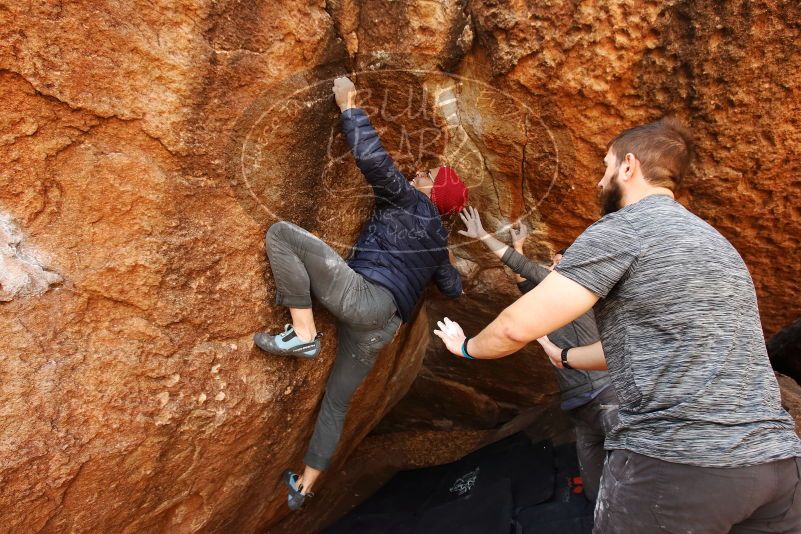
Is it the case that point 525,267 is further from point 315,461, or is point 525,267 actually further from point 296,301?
point 315,461

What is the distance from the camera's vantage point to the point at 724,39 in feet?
7.14

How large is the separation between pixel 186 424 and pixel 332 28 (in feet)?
5.52

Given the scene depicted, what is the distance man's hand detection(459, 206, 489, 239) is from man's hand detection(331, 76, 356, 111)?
93 cm

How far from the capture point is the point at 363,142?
2205 millimetres

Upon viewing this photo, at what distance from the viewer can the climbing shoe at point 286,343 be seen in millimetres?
2363

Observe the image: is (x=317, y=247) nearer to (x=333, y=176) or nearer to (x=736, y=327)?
(x=333, y=176)

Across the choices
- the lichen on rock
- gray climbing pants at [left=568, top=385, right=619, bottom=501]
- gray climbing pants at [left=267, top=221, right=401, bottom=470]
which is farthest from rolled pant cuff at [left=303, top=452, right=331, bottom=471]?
the lichen on rock

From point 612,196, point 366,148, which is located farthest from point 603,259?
point 366,148

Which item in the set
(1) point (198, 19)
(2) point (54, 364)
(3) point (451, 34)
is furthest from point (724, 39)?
(2) point (54, 364)

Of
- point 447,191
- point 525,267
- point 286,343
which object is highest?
point 447,191

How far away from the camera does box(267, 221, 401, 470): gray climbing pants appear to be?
228 centimetres

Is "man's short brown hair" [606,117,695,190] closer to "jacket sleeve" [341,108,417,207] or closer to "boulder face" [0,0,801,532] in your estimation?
"boulder face" [0,0,801,532]

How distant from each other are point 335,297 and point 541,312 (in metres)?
1.03

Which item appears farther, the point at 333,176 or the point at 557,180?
the point at 557,180
